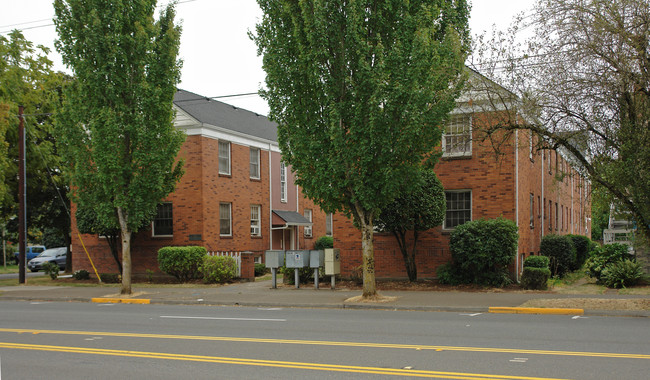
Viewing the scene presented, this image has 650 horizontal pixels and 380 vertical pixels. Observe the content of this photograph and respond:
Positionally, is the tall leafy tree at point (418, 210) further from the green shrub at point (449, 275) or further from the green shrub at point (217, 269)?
the green shrub at point (217, 269)

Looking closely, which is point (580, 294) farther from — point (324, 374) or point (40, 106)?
point (40, 106)

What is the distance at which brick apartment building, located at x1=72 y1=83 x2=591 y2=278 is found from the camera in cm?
2052

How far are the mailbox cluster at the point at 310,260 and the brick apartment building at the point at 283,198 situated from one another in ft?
6.17

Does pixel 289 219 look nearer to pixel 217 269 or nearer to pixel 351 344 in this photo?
pixel 217 269

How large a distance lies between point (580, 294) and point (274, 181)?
62.1ft

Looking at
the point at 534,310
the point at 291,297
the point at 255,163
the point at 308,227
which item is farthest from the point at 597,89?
the point at 308,227

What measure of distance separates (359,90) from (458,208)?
745cm

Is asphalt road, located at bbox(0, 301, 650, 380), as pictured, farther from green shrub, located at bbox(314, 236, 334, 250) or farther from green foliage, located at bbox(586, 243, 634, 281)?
green shrub, located at bbox(314, 236, 334, 250)

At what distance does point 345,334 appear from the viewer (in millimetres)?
10641

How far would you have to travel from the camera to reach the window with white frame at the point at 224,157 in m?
28.0

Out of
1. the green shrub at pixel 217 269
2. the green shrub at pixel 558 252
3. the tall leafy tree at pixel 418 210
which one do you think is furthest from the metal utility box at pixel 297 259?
the green shrub at pixel 558 252

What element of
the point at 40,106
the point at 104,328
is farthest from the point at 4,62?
the point at 104,328

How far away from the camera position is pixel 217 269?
2323 centimetres

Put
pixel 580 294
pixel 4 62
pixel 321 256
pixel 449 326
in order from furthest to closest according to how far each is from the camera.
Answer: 1. pixel 4 62
2. pixel 321 256
3. pixel 580 294
4. pixel 449 326
